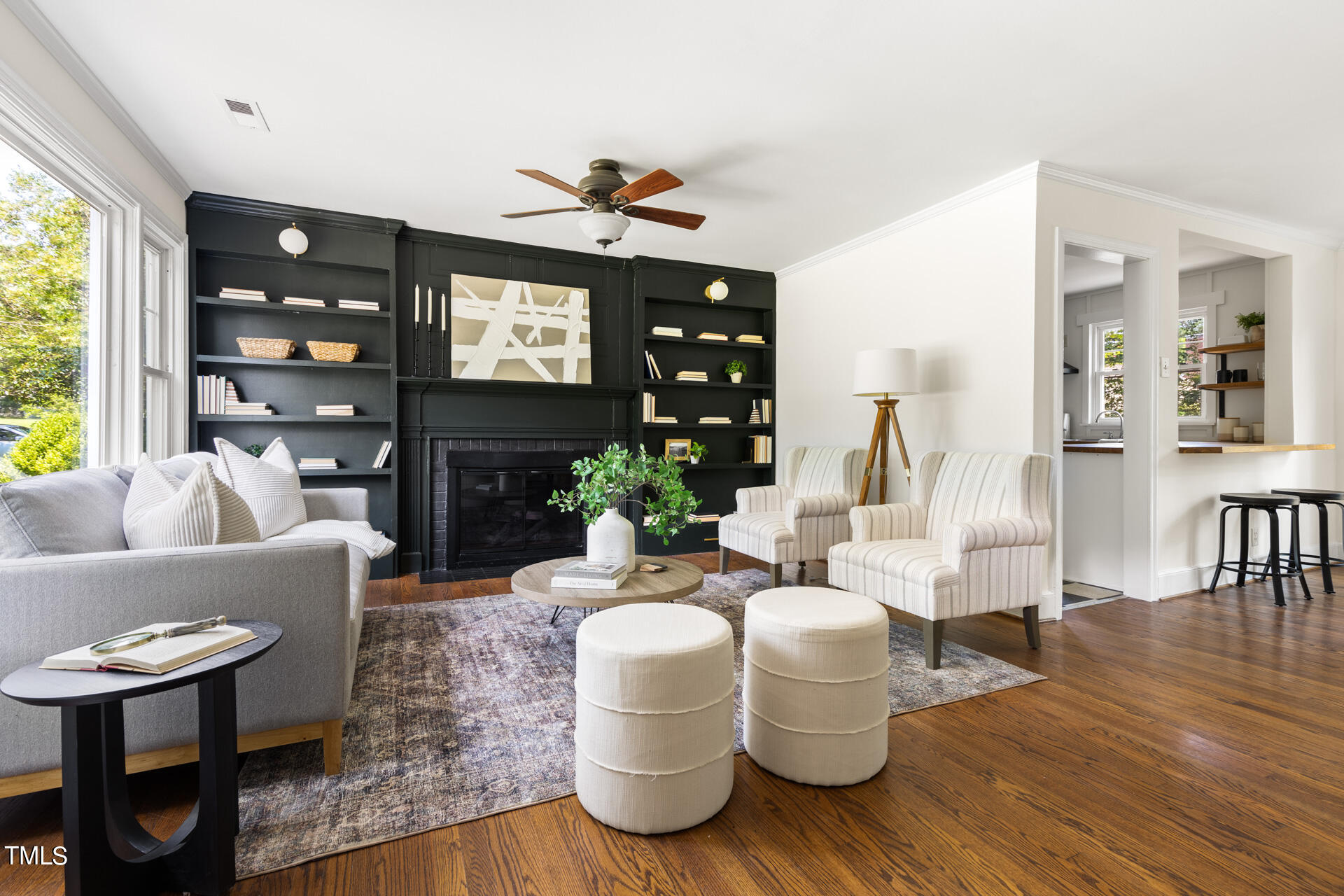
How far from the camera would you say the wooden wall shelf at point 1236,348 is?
494cm

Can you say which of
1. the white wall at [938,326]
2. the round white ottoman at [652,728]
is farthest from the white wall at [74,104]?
the white wall at [938,326]

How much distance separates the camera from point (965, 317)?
151 inches

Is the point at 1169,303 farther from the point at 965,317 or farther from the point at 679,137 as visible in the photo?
the point at 679,137

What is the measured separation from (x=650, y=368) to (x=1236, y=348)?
4749 millimetres

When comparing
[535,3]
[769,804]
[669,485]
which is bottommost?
[769,804]

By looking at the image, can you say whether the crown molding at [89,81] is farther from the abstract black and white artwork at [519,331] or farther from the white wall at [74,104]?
the abstract black and white artwork at [519,331]

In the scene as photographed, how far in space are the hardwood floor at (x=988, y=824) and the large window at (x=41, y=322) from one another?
138cm

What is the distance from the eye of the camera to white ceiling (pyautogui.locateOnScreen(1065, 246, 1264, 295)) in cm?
510

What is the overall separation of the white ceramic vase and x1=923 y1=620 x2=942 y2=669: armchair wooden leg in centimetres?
134

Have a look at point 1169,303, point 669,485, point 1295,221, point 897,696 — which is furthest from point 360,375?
point 1295,221

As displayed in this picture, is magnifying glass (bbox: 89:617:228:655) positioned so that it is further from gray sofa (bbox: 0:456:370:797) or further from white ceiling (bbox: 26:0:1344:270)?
white ceiling (bbox: 26:0:1344:270)

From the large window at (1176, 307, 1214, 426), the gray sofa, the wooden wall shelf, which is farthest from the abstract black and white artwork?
the large window at (1176, 307, 1214, 426)

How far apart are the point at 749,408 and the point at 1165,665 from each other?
380 centimetres

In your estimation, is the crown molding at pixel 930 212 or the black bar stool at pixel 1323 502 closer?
the crown molding at pixel 930 212
